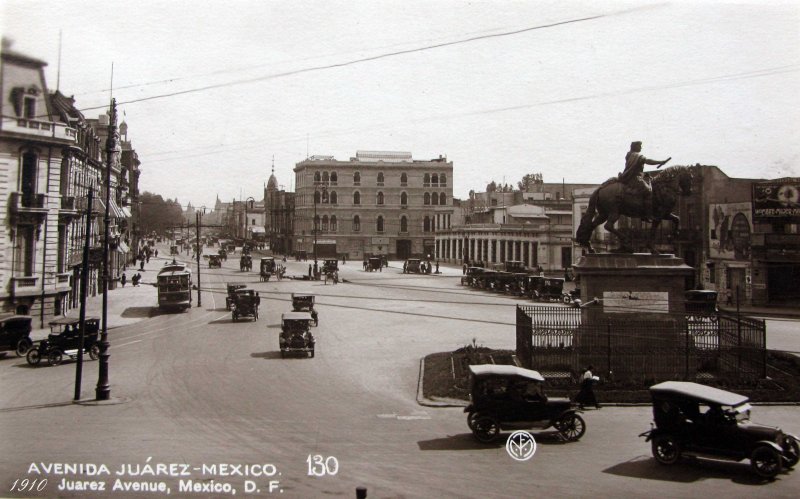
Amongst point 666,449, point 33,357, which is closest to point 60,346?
point 33,357

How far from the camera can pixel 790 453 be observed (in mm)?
10531

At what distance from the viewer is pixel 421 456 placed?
11461 mm

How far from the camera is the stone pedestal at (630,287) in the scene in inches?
721

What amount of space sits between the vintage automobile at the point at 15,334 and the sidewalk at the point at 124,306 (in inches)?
97.5

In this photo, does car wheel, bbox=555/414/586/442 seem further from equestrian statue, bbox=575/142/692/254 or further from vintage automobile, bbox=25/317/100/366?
vintage automobile, bbox=25/317/100/366

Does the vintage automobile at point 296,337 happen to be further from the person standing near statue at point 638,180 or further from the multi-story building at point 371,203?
the multi-story building at point 371,203

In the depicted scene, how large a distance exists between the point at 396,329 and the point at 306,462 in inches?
668

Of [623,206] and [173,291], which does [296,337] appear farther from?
[173,291]

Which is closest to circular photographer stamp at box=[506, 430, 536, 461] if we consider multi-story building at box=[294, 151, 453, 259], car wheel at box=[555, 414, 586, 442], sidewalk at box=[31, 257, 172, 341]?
car wheel at box=[555, 414, 586, 442]

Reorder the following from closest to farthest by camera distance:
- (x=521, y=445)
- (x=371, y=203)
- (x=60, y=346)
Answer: (x=521, y=445), (x=60, y=346), (x=371, y=203)

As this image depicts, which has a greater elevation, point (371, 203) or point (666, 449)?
point (371, 203)

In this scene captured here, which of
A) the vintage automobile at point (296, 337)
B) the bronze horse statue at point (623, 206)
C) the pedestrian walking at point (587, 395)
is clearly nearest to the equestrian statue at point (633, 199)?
the bronze horse statue at point (623, 206)

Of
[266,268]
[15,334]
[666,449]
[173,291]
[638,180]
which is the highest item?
[638,180]

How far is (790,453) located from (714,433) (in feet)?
3.99
